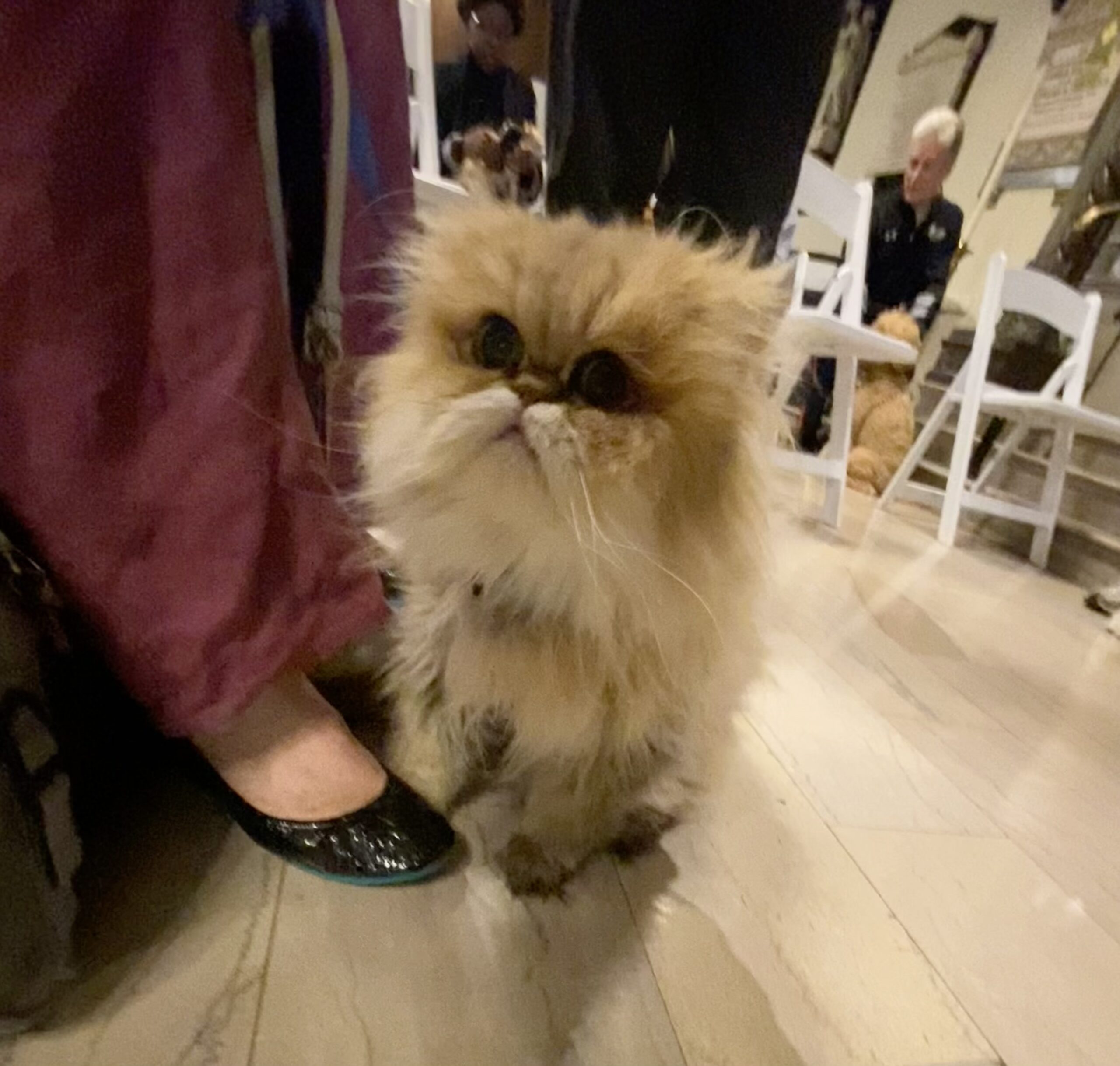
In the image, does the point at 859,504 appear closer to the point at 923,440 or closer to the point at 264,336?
the point at 923,440

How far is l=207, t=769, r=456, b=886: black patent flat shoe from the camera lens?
66 centimetres

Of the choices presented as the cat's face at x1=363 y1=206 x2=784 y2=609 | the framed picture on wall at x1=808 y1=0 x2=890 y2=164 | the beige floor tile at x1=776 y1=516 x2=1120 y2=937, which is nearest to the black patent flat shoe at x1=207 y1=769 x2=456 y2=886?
the cat's face at x1=363 y1=206 x2=784 y2=609

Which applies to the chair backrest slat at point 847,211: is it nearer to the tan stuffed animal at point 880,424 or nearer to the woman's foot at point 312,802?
the tan stuffed animal at point 880,424

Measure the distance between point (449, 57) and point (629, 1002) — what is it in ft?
6.15

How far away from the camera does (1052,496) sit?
252cm

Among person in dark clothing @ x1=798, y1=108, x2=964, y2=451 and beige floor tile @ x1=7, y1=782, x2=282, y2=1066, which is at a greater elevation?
person in dark clothing @ x1=798, y1=108, x2=964, y2=451

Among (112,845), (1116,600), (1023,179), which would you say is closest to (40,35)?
(112,845)

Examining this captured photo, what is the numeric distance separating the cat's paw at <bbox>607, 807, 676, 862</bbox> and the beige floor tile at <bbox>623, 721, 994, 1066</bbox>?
13 millimetres

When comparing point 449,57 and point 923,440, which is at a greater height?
point 449,57

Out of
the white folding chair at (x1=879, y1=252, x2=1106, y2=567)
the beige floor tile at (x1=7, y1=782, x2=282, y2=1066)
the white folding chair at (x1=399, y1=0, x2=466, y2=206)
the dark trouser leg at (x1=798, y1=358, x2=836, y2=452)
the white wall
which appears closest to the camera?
the beige floor tile at (x1=7, y1=782, x2=282, y2=1066)

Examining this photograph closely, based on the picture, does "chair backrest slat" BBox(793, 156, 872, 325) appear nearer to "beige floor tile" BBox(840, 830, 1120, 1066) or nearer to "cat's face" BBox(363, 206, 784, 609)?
"beige floor tile" BBox(840, 830, 1120, 1066)

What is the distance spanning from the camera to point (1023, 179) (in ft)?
11.2

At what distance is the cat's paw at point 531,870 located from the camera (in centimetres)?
69

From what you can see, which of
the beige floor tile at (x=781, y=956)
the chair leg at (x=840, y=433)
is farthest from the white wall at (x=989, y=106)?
the beige floor tile at (x=781, y=956)
